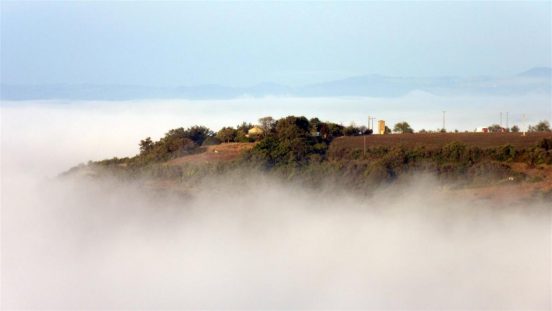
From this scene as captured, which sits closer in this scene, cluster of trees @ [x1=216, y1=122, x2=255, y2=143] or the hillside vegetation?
the hillside vegetation

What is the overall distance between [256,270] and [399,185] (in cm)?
751

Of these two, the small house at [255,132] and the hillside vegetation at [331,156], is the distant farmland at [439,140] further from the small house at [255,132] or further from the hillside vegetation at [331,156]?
the small house at [255,132]

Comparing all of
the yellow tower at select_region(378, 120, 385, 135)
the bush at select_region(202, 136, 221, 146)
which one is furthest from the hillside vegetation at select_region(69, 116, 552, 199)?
the yellow tower at select_region(378, 120, 385, 135)

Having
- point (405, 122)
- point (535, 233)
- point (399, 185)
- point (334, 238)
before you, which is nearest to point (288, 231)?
point (334, 238)

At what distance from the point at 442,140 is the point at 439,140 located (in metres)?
0.15

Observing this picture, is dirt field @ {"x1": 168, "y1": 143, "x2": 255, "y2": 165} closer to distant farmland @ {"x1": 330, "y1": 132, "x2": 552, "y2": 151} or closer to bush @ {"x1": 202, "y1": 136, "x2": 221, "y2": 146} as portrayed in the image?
bush @ {"x1": 202, "y1": 136, "x2": 221, "y2": 146}

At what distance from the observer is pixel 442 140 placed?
117 ft

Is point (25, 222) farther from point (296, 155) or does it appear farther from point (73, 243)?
point (296, 155)

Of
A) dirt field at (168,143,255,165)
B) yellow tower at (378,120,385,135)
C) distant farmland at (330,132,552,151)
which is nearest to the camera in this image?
distant farmland at (330,132,552,151)

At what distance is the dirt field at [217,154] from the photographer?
3453cm

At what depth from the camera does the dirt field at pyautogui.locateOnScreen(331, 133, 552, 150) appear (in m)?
33.6

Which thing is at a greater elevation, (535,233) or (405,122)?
(405,122)

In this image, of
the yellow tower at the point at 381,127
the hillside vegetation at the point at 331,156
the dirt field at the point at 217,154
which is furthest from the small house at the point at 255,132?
the yellow tower at the point at 381,127

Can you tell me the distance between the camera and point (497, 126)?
139 ft
